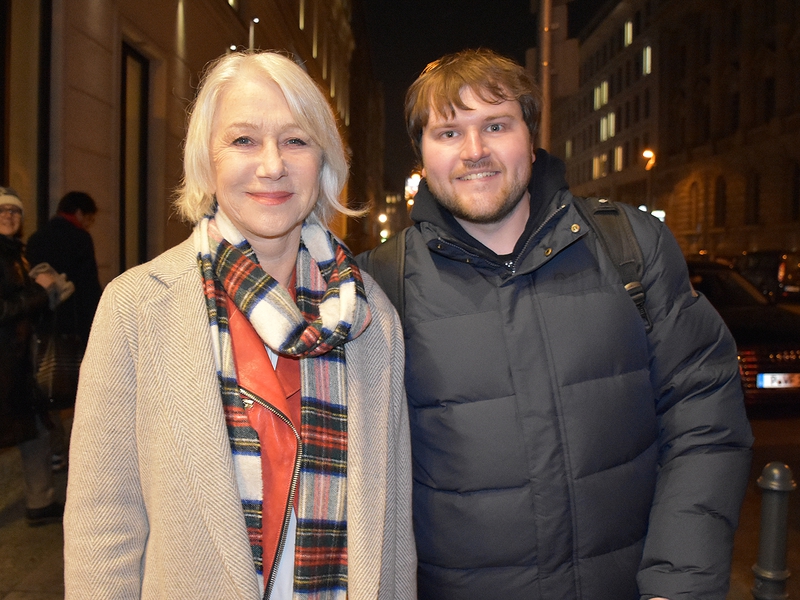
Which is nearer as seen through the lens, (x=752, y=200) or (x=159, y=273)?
(x=159, y=273)

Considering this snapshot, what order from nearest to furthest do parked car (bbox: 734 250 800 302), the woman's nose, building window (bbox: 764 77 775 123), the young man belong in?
1. the woman's nose
2. the young man
3. parked car (bbox: 734 250 800 302)
4. building window (bbox: 764 77 775 123)

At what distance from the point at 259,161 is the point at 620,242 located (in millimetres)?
1126

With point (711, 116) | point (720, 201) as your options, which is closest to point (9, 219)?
point (720, 201)

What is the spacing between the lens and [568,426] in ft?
6.68

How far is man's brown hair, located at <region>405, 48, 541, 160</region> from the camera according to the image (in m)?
2.26

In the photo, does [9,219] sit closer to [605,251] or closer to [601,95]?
[605,251]

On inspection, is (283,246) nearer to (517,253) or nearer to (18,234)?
(517,253)

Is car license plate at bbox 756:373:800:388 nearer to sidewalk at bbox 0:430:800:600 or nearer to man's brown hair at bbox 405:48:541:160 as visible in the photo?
sidewalk at bbox 0:430:800:600

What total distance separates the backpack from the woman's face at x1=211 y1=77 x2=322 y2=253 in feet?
1.42

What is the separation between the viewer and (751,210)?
4178cm

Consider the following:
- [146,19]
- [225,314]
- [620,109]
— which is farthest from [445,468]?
[620,109]

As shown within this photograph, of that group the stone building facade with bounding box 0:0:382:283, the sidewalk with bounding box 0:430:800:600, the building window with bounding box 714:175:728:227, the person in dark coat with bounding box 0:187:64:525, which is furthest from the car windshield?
the building window with bounding box 714:175:728:227

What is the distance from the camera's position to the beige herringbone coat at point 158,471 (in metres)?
1.72

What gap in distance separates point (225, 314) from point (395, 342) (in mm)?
501
